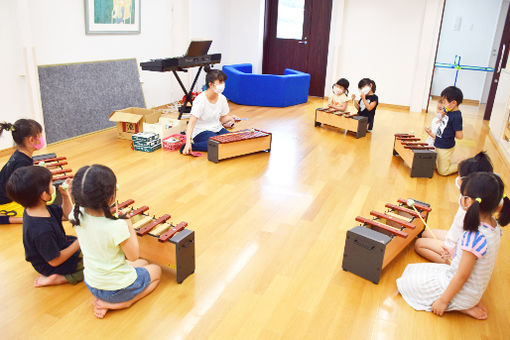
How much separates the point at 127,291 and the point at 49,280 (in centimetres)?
59

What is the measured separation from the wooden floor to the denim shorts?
0.29 feet

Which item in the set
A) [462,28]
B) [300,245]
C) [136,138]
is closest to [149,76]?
[136,138]

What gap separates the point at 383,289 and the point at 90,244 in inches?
71.3

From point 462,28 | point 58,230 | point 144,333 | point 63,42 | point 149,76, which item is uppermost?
point 462,28

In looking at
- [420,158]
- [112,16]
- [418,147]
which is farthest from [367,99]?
[112,16]

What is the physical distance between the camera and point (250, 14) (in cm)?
895

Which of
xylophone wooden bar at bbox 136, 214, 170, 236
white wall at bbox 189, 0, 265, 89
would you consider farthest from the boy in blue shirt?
white wall at bbox 189, 0, 265, 89

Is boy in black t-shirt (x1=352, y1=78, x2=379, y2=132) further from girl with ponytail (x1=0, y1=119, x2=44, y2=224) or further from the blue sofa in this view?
girl with ponytail (x1=0, y1=119, x2=44, y2=224)

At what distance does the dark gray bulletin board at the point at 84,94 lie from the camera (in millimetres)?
5117

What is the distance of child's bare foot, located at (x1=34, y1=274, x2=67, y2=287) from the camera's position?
8.34 feet

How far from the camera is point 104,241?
6.93ft

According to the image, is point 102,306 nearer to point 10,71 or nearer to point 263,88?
point 10,71

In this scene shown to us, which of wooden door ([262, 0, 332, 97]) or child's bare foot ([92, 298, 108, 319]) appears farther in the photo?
wooden door ([262, 0, 332, 97])

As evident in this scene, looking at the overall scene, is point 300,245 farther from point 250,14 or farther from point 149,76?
point 250,14
